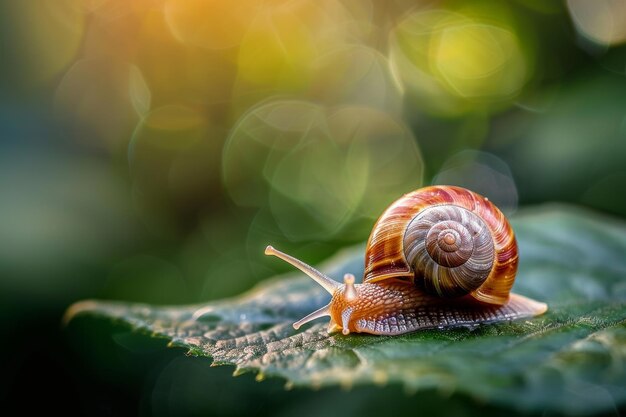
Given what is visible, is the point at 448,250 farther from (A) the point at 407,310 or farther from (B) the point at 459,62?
(B) the point at 459,62

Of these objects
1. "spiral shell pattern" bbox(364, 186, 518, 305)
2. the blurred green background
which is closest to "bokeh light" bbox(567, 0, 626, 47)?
the blurred green background

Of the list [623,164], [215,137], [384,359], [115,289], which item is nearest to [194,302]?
[115,289]

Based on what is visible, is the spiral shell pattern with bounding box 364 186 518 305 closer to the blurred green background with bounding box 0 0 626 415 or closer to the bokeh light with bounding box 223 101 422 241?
the blurred green background with bounding box 0 0 626 415

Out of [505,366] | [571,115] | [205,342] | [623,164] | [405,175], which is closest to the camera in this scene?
[505,366]


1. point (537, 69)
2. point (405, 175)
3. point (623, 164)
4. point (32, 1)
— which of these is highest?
point (32, 1)

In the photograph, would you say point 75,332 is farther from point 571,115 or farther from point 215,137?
point 571,115

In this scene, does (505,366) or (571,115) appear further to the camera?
(571,115)
